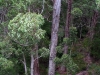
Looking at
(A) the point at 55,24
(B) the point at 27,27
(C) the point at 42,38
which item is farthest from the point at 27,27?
(C) the point at 42,38

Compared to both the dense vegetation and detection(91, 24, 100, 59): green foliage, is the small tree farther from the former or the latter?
detection(91, 24, 100, 59): green foliage

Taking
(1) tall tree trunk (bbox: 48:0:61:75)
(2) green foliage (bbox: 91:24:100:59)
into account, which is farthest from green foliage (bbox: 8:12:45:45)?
(2) green foliage (bbox: 91:24:100:59)

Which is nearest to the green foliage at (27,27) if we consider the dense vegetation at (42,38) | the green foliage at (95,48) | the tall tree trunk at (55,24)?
the dense vegetation at (42,38)

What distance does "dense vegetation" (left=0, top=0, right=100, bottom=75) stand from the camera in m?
7.94

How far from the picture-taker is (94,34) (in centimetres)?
1594

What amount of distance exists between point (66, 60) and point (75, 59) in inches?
227

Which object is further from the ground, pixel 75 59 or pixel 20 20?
pixel 20 20

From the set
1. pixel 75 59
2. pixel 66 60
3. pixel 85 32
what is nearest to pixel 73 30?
pixel 66 60

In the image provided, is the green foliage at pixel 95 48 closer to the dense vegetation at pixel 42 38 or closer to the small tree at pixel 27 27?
the dense vegetation at pixel 42 38

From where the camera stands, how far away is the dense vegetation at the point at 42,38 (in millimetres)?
7938

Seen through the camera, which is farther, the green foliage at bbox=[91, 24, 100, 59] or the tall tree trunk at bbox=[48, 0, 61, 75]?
the green foliage at bbox=[91, 24, 100, 59]

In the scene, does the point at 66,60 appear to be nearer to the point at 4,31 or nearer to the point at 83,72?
the point at 4,31

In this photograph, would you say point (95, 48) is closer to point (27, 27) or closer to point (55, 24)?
point (55, 24)

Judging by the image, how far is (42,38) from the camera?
13.3m
